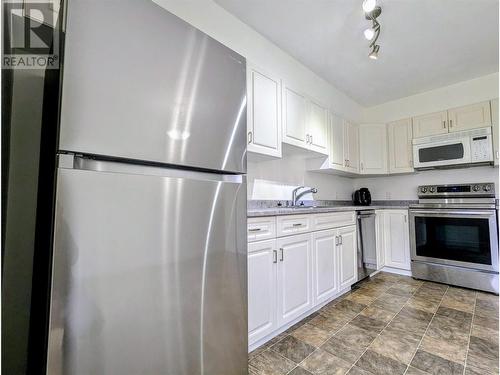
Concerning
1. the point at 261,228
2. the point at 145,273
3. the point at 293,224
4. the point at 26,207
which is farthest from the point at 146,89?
the point at 293,224

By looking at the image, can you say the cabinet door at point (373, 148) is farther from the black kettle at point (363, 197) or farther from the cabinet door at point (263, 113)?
the cabinet door at point (263, 113)

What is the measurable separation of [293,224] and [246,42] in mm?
1644

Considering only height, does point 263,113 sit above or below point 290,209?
above

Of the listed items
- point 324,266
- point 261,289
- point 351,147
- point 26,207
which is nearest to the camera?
point 26,207

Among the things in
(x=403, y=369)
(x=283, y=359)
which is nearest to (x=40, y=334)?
(x=283, y=359)

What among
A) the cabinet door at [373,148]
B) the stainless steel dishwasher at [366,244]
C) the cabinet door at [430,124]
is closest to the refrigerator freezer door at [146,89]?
the stainless steel dishwasher at [366,244]

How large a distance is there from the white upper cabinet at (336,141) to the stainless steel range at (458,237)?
109 centimetres

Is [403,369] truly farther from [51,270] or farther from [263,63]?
[263,63]

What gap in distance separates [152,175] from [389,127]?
3.68 metres

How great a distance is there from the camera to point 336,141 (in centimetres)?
295

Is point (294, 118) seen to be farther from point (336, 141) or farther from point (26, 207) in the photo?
point (26, 207)

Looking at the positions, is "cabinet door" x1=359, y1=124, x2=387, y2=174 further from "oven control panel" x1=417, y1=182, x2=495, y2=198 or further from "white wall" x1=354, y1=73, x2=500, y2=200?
"oven control panel" x1=417, y1=182, x2=495, y2=198

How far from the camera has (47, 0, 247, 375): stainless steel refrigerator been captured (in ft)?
2.24

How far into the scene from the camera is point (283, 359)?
1488 mm
